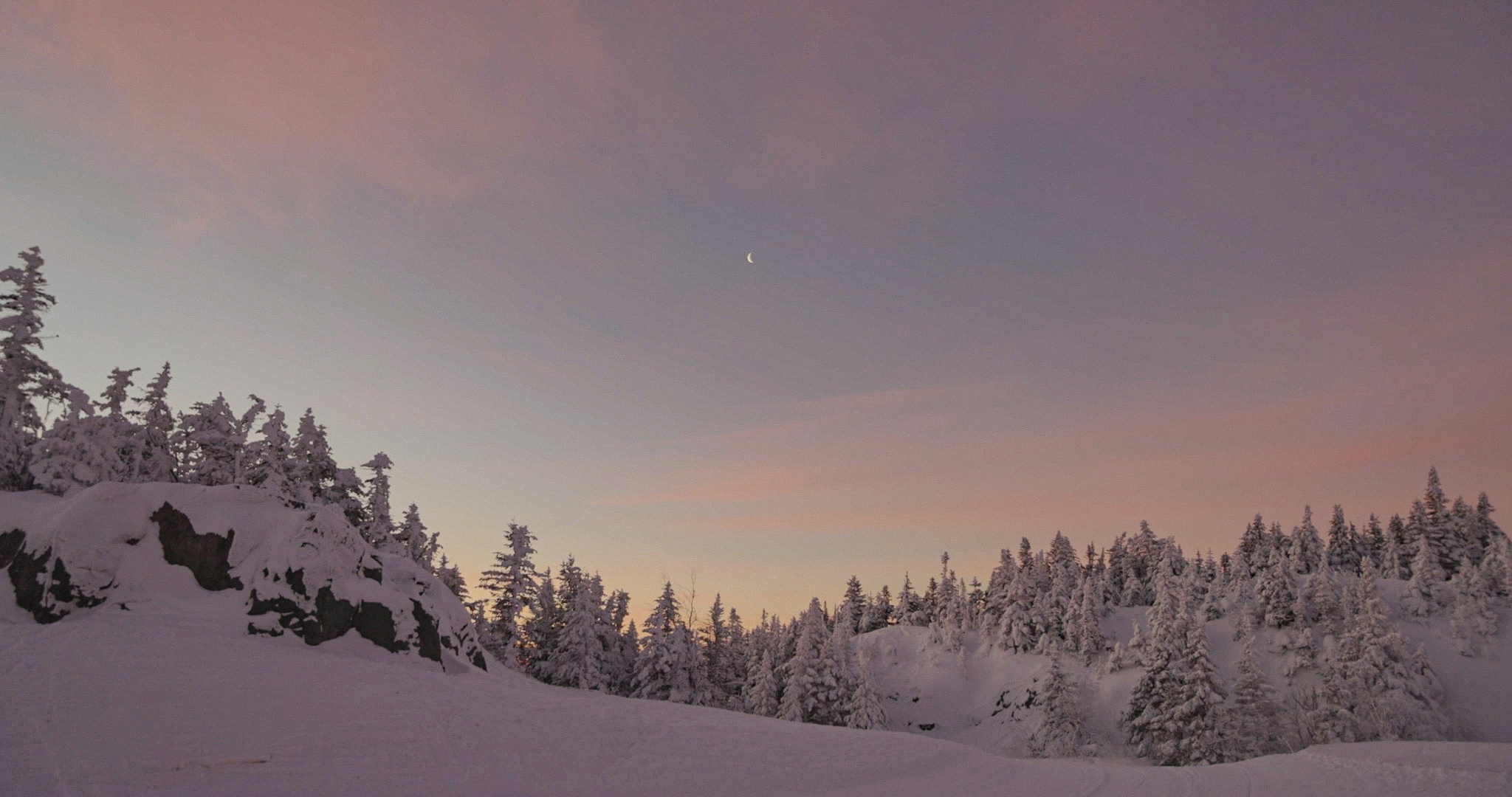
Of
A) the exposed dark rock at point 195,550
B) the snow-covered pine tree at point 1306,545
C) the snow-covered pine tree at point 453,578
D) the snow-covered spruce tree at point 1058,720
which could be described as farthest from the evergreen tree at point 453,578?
the snow-covered pine tree at point 1306,545

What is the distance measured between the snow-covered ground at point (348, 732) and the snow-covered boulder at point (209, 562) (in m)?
0.09

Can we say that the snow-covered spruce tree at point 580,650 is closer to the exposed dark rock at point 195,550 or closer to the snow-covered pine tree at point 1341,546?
the exposed dark rock at point 195,550

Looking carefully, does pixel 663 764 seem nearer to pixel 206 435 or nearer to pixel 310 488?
pixel 310 488

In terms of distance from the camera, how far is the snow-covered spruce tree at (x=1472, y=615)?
71.5m

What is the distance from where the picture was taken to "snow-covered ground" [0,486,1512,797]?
41.6ft

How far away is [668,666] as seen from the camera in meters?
54.2

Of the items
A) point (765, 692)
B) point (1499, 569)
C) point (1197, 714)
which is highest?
point (1499, 569)

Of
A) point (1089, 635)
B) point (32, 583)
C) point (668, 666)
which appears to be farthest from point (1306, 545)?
point (32, 583)

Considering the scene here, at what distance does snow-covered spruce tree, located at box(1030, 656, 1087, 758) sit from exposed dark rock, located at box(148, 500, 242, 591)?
6469 centimetres

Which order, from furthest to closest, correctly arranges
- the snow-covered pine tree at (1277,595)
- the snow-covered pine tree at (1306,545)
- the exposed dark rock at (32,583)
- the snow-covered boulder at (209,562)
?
the snow-covered pine tree at (1306,545), the snow-covered pine tree at (1277,595), the snow-covered boulder at (209,562), the exposed dark rock at (32,583)

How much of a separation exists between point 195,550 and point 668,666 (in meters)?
37.4

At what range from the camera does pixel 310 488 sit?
120ft

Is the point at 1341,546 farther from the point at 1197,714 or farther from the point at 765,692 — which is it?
the point at 765,692

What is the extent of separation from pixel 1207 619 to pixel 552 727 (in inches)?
3783
